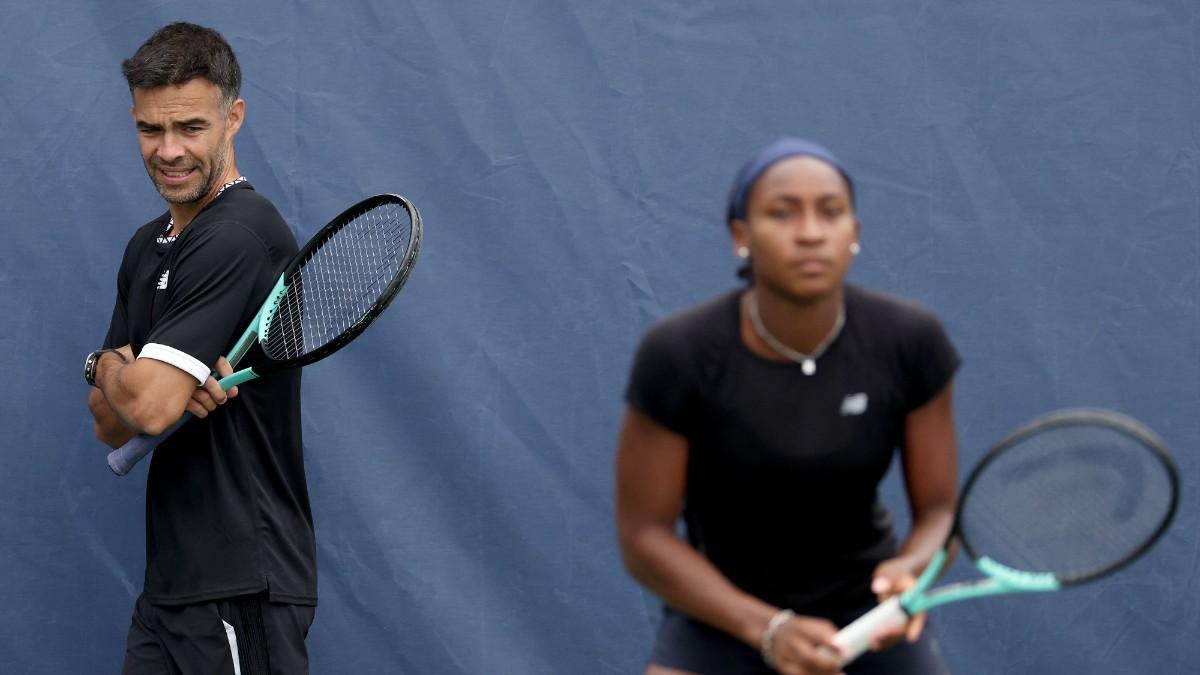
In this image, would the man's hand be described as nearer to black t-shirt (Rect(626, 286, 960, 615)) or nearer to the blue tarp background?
the blue tarp background

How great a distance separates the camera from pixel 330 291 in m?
3.67

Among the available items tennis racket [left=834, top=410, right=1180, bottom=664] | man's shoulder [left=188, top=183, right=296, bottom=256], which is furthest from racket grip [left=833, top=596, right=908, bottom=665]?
man's shoulder [left=188, top=183, right=296, bottom=256]

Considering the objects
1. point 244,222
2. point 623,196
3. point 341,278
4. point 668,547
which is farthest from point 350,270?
point 668,547

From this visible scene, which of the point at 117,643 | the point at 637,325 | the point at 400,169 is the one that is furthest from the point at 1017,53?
the point at 117,643

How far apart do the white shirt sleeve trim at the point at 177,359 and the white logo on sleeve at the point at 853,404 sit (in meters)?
1.31

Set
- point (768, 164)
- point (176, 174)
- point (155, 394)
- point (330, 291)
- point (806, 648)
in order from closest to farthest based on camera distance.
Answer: point (806, 648) → point (768, 164) → point (155, 394) → point (176, 174) → point (330, 291)

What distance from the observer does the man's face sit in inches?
136

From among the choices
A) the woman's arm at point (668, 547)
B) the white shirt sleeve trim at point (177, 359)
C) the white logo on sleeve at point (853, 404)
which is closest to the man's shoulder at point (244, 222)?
the white shirt sleeve trim at point (177, 359)

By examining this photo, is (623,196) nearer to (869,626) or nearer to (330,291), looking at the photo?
(330,291)

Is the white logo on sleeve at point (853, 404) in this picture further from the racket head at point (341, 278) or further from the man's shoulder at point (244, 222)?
the man's shoulder at point (244, 222)

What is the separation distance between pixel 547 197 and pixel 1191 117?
154 cm

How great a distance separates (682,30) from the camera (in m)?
4.01

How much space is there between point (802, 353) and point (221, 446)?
1.31 metres

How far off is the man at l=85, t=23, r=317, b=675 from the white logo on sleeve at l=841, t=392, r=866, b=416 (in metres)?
1.30
